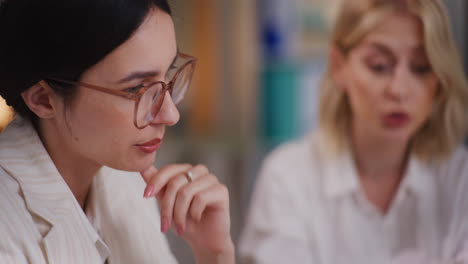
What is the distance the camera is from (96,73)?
0.73 m

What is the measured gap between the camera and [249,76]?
2.49 m

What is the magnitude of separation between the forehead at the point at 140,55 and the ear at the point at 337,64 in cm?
65

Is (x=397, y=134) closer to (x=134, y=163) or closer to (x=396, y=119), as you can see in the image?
(x=396, y=119)

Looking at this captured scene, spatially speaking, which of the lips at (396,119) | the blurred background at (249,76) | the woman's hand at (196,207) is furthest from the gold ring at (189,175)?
the blurred background at (249,76)

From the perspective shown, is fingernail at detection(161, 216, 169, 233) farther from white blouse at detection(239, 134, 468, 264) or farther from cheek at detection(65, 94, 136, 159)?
white blouse at detection(239, 134, 468, 264)

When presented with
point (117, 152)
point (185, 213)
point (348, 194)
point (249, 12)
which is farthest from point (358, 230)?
point (249, 12)

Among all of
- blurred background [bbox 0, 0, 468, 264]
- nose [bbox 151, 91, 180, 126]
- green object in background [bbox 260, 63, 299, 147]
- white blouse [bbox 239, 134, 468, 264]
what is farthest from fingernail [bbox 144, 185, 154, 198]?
green object in background [bbox 260, 63, 299, 147]

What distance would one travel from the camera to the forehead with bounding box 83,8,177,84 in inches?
28.5

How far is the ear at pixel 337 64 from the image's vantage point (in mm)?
1314

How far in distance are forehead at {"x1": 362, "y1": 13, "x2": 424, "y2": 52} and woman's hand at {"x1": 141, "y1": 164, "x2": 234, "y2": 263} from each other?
20.4 inches

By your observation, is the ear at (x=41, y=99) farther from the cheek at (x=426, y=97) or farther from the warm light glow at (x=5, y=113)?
the cheek at (x=426, y=97)

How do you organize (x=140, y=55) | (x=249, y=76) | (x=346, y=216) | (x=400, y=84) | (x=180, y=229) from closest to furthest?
(x=140, y=55) < (x=180, y=229) < (x=400, y=84) < (x=346, y=216) < (x=249, y=76)

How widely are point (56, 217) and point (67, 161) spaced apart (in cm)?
9

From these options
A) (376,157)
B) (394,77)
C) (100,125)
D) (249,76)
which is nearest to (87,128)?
(100,125)
